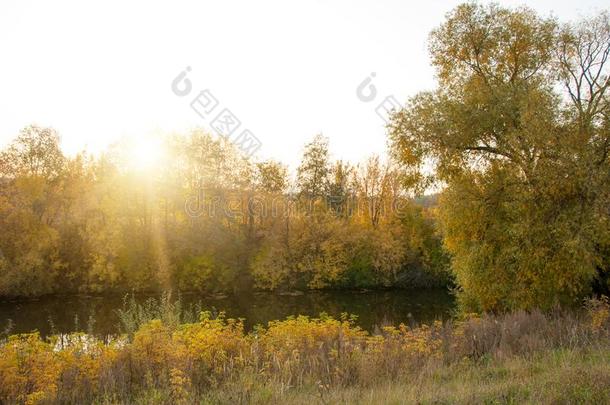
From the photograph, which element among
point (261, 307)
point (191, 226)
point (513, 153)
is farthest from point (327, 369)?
point (191, 226)

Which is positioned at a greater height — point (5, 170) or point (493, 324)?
point (5, 170)

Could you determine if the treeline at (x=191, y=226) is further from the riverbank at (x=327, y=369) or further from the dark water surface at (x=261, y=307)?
the riverbank at (x=327, y=369)

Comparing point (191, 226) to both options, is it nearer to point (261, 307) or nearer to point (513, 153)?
point (261, 307)

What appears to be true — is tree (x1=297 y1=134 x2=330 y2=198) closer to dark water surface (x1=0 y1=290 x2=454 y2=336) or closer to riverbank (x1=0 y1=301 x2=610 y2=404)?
dark water surface (x1=0 y1=290 x2=454 y2=336)

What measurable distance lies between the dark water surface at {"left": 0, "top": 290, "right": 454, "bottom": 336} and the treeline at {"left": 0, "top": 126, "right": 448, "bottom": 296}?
96.2 inches

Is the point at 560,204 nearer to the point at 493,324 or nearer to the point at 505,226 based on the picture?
the point at 505,226

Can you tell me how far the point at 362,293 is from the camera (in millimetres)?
40750

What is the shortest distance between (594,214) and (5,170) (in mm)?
43968

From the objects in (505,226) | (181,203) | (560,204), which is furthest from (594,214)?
(181,203)

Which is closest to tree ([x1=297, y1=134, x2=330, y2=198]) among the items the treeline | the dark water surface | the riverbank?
the treeline

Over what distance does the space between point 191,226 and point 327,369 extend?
3749 cm

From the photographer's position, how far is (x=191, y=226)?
145ft

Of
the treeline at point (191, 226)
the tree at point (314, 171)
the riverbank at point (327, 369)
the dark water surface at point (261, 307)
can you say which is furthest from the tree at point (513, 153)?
the tree at point (314, 171)

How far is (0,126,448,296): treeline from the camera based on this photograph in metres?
40.5
